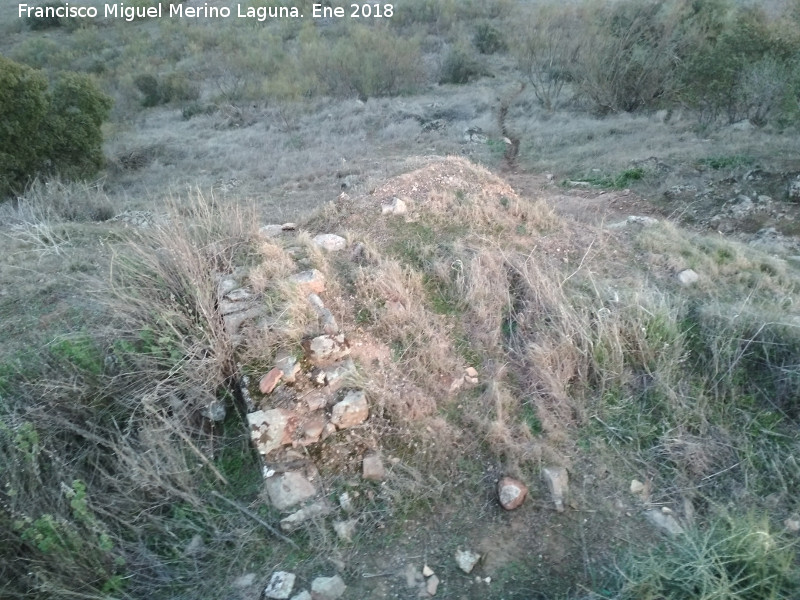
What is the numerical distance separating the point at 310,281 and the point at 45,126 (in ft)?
35.4

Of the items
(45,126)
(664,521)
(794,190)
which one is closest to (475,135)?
(794,190)

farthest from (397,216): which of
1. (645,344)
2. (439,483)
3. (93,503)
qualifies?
(93,503)

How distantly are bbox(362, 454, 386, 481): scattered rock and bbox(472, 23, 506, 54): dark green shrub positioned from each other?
79.0ft

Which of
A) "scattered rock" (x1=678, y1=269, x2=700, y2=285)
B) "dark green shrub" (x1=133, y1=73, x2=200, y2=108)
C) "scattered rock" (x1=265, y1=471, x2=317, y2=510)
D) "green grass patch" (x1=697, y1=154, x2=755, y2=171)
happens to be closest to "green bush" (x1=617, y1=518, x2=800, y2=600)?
"scattered rock" (x1=265, y1=471, x2=317, y2=510)

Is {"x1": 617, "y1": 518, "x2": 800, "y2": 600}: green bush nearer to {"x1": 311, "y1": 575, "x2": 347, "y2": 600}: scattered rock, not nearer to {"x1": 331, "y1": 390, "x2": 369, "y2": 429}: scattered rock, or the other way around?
{"x1": 311, "y1": 575, "x2": 347, "y2": 600}: scattered rock

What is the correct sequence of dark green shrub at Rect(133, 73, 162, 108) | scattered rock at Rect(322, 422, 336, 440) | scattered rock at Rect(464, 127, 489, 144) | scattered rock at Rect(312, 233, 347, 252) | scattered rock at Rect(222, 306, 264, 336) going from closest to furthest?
scattered rock at Rect(322, 422, 336, 440)
scattered rock at Rect(222, 306, 264, 336)
scattered rock at Rect(312, 233, 347, 252)
scattered rock at Rect(464, 127, 489, 144)
dark green shrub at Rect(133, 73, 162, 108)

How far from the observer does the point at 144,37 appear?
27.9 metres

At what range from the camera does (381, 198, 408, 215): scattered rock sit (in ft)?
15.9

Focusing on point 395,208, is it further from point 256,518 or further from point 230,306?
point 256,518

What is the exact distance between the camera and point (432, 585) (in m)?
2.51

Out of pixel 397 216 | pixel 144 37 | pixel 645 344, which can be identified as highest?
pixel 144 37

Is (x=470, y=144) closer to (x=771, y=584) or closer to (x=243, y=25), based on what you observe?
(x=771, y=584)

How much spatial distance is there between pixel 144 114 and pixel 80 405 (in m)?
20.2

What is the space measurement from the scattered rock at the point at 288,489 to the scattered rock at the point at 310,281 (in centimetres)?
124
